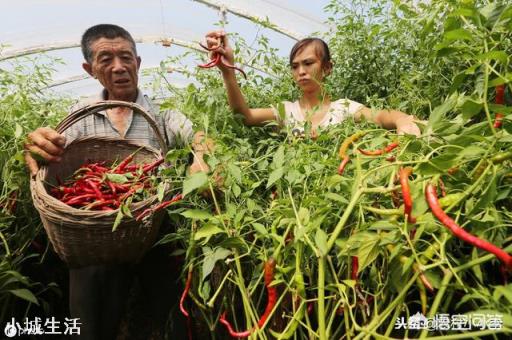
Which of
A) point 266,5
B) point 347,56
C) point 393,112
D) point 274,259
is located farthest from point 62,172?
point 266,5

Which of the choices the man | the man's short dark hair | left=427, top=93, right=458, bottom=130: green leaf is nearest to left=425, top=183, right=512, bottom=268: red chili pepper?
left=427, top=93, right=458, bottom=130: green leaf

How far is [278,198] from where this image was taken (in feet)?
2.83

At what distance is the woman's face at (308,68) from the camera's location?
1571 millimetres

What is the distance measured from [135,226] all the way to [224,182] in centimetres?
22

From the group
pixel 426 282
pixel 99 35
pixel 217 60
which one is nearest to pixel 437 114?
pixel 426 282

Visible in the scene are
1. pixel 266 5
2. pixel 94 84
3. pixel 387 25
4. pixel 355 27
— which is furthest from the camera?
pixel 94 84

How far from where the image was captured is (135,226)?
92cm

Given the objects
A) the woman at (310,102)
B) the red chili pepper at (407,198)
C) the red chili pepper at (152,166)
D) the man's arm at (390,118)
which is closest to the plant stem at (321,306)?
the red chili pepper at (407,198)

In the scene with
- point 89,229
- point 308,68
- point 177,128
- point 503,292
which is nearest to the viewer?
point 503,292

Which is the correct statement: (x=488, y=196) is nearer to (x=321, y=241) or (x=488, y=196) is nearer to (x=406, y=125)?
(x=321, y=241)

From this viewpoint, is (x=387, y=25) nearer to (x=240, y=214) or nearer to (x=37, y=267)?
(x=240, y=214)

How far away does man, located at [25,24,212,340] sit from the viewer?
99 cm

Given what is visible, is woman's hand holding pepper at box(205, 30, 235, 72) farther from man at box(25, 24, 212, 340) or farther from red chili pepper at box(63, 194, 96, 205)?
red chili pepper at box(63, 194, 96, 205)

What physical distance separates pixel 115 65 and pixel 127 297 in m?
0.70
